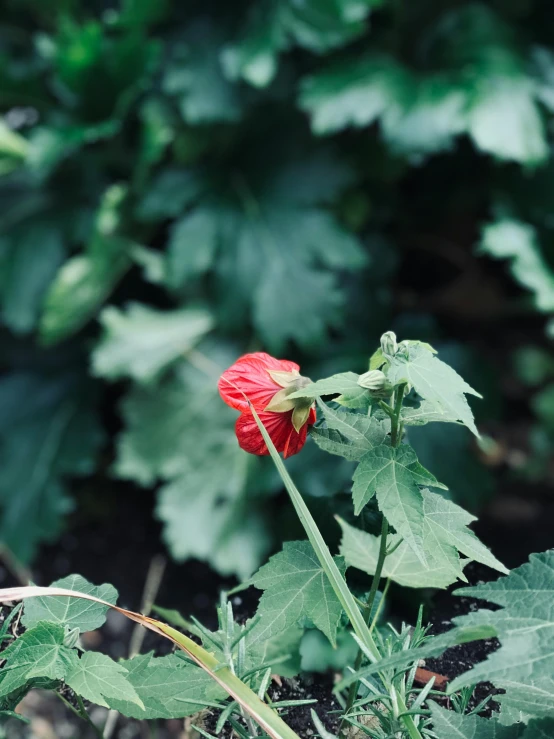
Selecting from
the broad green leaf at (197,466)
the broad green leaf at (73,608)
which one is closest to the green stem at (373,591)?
the broad green leaf at (73,608)

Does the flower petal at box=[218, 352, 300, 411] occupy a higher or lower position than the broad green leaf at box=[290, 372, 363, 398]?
lower

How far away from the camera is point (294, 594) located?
12.4 inches

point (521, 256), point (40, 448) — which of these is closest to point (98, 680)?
point (521, 256)

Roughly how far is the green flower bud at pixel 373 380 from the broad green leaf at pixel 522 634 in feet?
0.29

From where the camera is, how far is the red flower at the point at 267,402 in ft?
1.12

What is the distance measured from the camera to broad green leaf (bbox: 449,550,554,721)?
0.26 metres

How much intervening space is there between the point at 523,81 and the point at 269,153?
19.0 inches

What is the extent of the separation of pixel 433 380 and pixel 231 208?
1.12 meters

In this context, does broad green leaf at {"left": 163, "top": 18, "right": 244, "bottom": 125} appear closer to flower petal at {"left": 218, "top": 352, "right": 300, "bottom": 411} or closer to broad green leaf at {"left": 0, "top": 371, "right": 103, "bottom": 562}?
broad green leaf at {"left": 0, "top": 371, "right": 103, "bottom": 562}

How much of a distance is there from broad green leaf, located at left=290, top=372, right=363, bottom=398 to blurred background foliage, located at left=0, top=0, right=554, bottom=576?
2.38 feet

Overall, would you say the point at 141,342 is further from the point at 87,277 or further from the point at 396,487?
the point at 396,487

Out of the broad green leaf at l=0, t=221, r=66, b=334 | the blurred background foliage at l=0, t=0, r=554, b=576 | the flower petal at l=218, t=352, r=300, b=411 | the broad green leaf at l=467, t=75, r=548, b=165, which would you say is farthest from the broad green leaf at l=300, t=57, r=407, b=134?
the flower petal at l=218, t=352, r=300, b=411

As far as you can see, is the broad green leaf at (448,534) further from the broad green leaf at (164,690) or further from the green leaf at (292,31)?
the green leaf at (292,31)

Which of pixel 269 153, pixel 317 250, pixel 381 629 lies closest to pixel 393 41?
pixel 269 153
